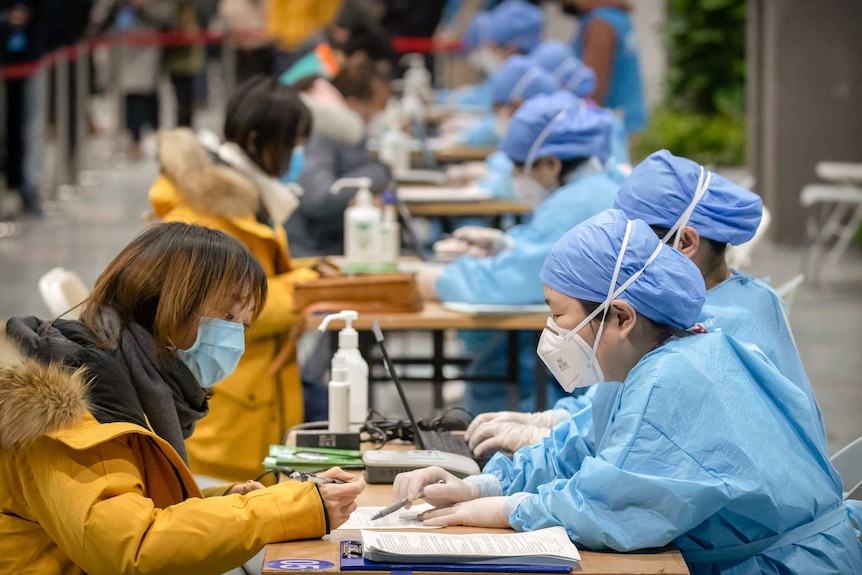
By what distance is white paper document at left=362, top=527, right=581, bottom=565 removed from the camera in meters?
2.20

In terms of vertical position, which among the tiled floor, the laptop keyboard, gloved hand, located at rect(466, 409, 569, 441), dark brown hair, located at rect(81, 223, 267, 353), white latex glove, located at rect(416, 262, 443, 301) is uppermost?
dark brown hair, located at rect(81, 223, 267, 353)

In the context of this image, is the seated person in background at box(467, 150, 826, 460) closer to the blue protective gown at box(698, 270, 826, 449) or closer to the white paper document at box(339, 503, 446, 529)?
the blue protective gown at box(698, 270, 826, 449)

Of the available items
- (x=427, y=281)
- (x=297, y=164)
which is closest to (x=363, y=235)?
(x=427, y=281)

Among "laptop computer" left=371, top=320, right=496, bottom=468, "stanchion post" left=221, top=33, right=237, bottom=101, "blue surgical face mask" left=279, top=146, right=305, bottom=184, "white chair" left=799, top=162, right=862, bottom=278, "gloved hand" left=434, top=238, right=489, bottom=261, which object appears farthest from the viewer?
"stanchion post" left=221, top=33, right=237, bottom=101

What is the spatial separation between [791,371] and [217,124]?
436 inches

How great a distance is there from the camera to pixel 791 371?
2986 millimetres

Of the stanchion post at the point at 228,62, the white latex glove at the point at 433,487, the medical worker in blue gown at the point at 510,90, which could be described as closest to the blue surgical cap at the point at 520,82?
the medical worker in blue gown at the point at 510,90

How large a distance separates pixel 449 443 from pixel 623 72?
6385 millimetres

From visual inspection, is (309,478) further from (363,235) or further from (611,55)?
(611,55)

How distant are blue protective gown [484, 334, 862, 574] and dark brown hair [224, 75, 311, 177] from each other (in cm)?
223

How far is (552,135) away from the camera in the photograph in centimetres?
479

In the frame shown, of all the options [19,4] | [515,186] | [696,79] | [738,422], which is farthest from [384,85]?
[696,79]

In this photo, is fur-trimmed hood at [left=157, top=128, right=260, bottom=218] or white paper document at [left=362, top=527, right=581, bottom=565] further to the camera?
fur-trimmed hood at [left=157, top=128, right=260, bottom=218]

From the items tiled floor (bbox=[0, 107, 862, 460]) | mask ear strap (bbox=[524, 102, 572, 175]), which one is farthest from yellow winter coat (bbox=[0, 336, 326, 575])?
tiled floor (bbox=[0, 107, 862, 460])
